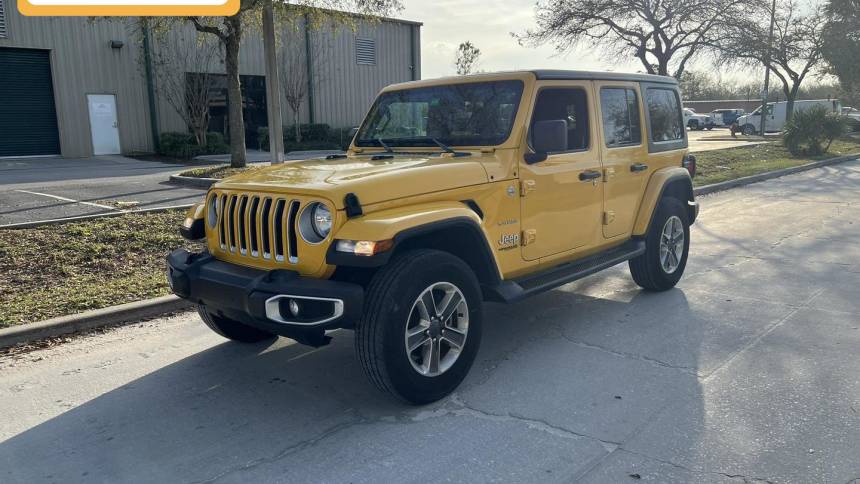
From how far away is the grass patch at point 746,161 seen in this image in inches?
638

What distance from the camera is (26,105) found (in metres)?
22.3

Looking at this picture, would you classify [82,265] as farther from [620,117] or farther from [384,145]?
[620,117]

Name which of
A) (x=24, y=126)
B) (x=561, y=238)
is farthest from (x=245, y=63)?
(x=561, y=238)

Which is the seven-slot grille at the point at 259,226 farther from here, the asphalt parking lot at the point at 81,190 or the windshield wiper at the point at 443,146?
the asphalt parking lot at the point at 81,190

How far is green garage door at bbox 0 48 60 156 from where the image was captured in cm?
2195

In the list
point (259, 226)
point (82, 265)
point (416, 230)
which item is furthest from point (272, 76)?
point (416, 230)

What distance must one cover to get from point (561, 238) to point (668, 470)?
6.94 ft

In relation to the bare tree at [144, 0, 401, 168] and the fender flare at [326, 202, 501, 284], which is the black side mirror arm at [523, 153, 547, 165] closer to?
the fender flare at [326, 202, 501, 284]

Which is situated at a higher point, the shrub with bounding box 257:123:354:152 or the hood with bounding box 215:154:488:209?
the hood with bounding box 215:154:488:209

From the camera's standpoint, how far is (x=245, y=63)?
27094mm

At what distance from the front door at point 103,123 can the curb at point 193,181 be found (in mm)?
11160

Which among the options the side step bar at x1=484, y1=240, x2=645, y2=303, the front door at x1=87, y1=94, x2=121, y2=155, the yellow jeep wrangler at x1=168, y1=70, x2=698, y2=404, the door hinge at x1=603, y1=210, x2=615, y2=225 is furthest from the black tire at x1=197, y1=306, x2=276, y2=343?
the front door at x1=87, y1=94, x2=121, y2=155

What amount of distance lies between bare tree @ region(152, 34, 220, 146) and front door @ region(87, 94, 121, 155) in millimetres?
1852

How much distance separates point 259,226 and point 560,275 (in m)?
2.20
